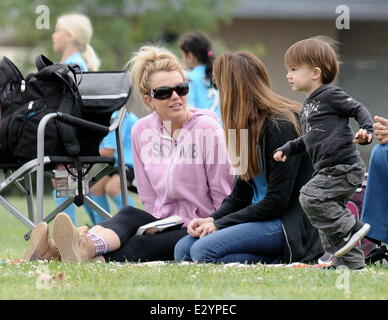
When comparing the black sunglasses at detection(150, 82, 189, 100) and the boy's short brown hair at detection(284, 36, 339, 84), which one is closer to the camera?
the boy's short brown hair at detection(284, 36, 339, 84)

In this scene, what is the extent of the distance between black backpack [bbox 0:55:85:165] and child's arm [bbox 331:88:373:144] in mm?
2683

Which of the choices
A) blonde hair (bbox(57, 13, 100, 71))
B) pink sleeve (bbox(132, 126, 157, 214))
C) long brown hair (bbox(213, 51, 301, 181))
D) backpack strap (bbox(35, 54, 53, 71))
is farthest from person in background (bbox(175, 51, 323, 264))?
blonde hair (bbox(57, 13, 100, 71))

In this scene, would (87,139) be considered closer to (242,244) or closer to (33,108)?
(33,108)

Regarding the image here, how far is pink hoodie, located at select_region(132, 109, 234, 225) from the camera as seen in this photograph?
684cm

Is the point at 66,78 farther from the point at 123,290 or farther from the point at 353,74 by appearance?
the point at 353,74

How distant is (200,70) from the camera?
10477 mm

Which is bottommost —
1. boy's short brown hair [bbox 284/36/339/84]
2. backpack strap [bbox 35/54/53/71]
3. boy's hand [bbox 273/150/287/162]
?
boy's hand [bbox 273/150/287/162]

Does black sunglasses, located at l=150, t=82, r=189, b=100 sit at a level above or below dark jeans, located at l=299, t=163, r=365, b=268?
above

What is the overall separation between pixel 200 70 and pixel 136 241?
4008 millimetres

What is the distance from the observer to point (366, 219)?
6.61 m

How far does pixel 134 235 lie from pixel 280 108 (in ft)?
4.26

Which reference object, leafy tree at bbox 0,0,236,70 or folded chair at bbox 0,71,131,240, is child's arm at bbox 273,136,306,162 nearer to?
folded chair at bbox 0,71,131,240

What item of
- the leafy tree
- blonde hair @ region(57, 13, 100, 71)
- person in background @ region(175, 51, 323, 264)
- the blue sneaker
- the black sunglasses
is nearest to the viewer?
the blue sneaker

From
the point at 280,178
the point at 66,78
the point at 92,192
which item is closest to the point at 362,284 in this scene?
the point at 280,178
